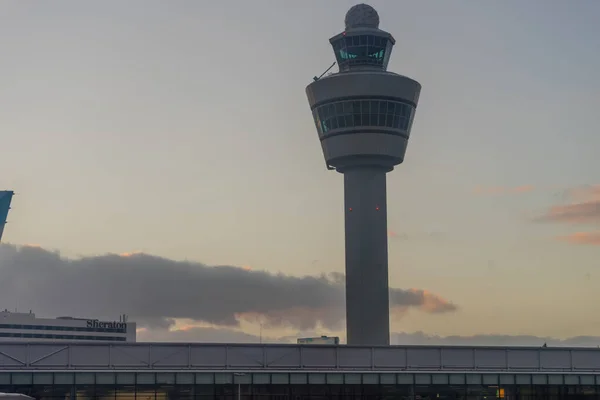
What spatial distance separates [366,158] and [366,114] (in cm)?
680

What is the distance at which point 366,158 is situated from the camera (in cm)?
13988

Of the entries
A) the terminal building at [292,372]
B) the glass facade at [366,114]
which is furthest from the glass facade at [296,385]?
the glass facade at [366,114]

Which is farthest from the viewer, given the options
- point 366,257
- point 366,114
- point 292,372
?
point 366,114

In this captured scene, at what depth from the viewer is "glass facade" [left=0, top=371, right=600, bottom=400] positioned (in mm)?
86312

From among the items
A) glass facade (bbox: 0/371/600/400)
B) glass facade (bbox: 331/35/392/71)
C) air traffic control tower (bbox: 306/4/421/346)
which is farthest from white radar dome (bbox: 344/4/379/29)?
glass facade (bbox: 0/371/600/400)

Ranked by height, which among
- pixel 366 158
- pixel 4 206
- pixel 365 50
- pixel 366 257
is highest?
pixel 365 50

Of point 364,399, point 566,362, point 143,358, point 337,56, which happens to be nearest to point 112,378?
point 143,358

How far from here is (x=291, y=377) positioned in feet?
301

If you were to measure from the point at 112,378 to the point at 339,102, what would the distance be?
67.5 meters

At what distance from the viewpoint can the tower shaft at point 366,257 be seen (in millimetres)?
137250

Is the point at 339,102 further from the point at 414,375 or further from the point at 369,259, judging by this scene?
the point at 414,375

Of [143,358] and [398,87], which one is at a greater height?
[398,87]

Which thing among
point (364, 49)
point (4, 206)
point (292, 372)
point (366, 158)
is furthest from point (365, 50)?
point (4, 206)

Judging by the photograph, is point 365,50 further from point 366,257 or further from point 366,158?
point 366,257
